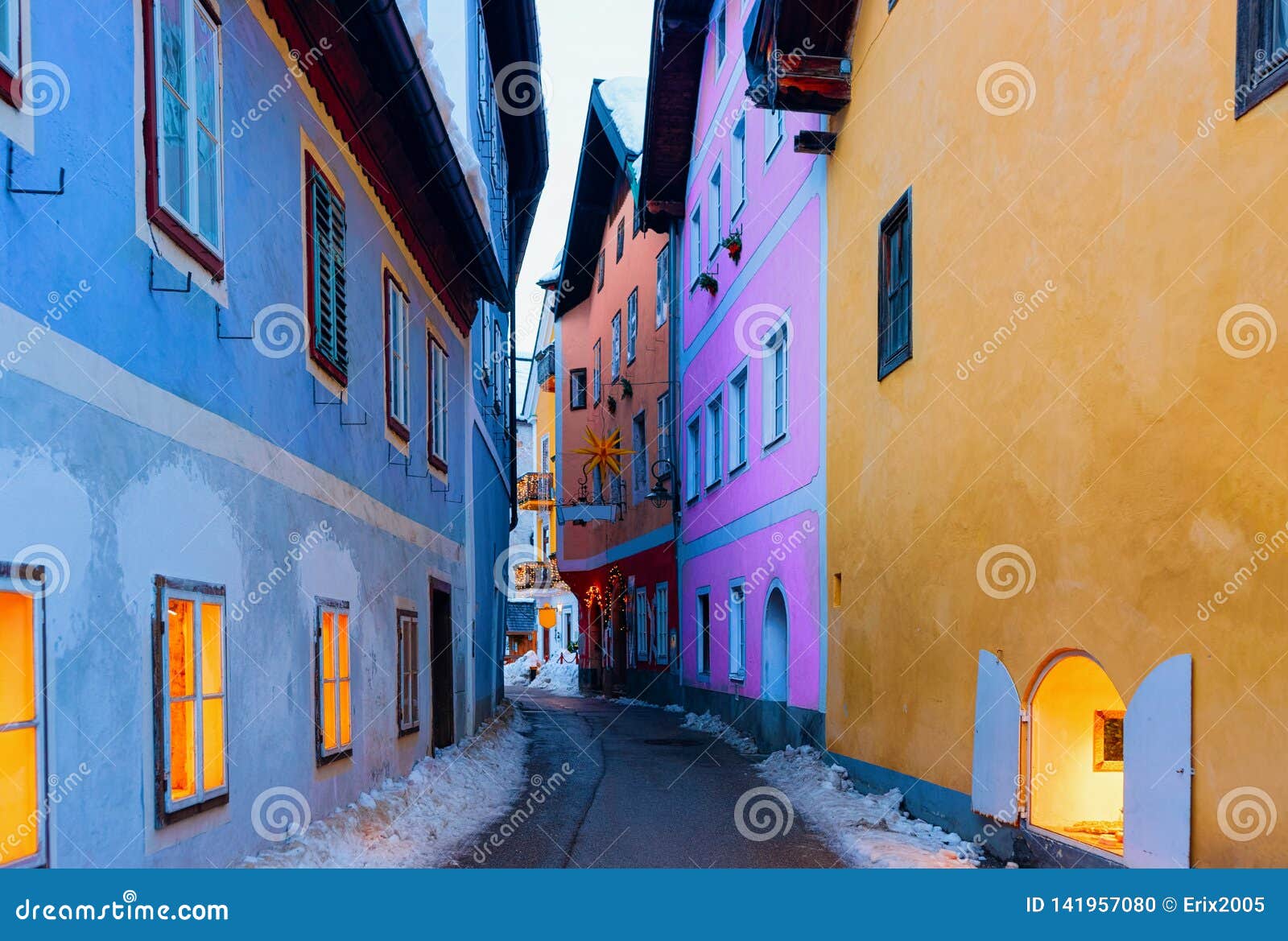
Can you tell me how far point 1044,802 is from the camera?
27.2ft

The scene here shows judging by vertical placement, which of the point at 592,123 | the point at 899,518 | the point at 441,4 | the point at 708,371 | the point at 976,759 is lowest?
the point at 976,759

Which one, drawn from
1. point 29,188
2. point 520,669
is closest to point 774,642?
point 29,188

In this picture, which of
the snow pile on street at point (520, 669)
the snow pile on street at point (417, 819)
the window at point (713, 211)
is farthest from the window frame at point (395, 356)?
the snow pile on street at point (520, 669)

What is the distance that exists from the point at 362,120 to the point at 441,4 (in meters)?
5.43

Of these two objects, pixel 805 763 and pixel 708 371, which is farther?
pixel 708 371

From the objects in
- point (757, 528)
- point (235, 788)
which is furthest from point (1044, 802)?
point (757, 528)

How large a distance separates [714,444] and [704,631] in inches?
125

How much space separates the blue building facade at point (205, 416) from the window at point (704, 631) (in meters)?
9.04

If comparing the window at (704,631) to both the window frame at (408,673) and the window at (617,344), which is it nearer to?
the window frame at (408,673)

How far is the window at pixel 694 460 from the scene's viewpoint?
2184 centimetres

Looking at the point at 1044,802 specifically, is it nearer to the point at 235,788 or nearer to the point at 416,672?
the point at 235,788

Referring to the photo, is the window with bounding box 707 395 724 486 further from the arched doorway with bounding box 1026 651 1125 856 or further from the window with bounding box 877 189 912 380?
the arched doorway with bounding box 1026 651 1125 856

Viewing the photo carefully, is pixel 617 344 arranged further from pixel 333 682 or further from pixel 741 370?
pixel 333 682

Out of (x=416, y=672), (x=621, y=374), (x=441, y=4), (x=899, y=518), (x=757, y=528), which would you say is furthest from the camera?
(x=621, y=374)
